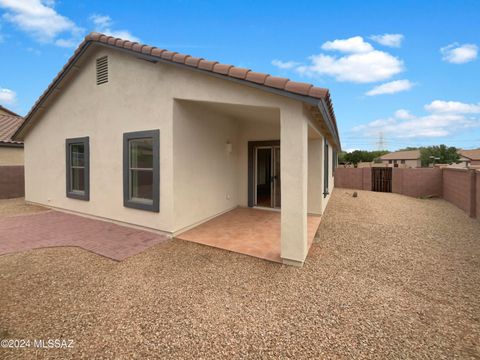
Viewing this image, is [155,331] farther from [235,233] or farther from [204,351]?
[235,233]

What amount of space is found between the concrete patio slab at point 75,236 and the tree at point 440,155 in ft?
212

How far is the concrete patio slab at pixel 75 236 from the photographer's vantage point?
5484 millimetres

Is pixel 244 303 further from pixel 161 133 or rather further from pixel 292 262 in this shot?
pixel 161 133

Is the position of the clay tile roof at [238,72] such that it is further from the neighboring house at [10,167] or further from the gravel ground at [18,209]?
the neighboring house at [10,167]

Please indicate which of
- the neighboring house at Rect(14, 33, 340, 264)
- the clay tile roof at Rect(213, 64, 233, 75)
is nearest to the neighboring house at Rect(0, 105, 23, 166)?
the neighboring house at Rect(14, 33, 340, 264)

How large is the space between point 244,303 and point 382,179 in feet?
59.3

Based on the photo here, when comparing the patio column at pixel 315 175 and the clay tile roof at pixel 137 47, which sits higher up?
the clay tile roof at pixel 137 47

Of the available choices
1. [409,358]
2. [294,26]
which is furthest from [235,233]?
[294,26]

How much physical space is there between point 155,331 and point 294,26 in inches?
512

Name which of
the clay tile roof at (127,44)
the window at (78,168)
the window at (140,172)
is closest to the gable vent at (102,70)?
the clay tile roof at (127,44)

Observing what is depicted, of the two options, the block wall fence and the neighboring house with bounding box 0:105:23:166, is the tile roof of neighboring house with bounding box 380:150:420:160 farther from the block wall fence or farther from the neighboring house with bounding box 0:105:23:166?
the neighboring house with bounding box 0:105:23:166

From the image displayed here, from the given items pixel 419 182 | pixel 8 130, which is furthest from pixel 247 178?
pixel 8 130

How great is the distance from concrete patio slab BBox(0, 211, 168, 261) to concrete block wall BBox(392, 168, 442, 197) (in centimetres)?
1673

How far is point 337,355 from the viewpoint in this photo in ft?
8.28
